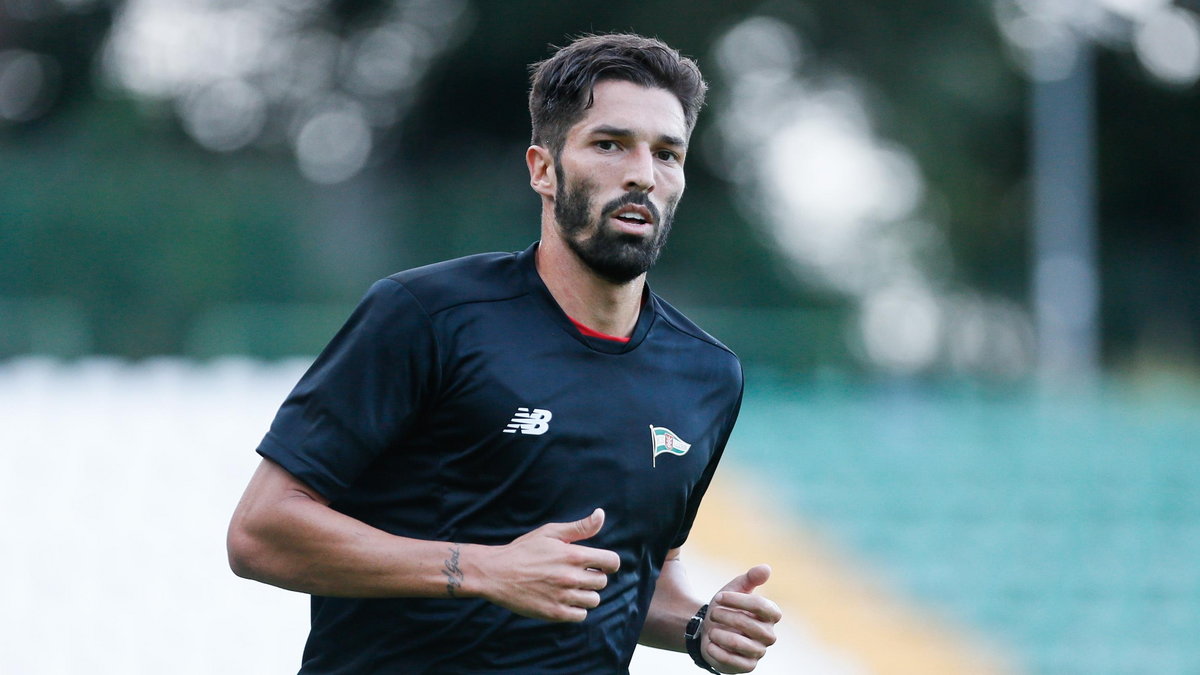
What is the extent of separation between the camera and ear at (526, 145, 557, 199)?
127 inches

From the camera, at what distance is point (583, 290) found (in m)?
3.20

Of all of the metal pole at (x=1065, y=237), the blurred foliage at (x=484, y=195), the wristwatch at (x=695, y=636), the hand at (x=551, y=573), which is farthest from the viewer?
the metal pole at (x=1065, y=237)

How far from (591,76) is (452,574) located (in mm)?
1083

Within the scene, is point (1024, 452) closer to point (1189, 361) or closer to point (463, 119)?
point (1189, 361)

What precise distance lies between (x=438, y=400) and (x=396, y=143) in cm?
1802

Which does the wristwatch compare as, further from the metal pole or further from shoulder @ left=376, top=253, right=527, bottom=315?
the metal pole

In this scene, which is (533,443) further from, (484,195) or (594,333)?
(484,195)

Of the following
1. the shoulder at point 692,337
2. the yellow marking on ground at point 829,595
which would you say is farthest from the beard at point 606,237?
the yellow marking on ground at point 829,595

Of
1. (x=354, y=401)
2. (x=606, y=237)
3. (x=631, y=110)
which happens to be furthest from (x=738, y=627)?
(x=631, y=110)

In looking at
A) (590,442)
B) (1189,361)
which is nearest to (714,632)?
(590,442)

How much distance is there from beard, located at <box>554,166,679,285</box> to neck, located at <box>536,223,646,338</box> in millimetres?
28

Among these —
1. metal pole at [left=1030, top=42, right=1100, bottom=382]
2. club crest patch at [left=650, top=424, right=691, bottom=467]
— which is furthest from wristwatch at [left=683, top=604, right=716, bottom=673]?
metal pole at [left=1030, top=42, right=1100, bottom=382]

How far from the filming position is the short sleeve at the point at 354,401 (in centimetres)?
284

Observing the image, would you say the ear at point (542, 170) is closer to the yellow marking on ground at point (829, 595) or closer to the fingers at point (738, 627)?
the fingers at point (738, 627)
